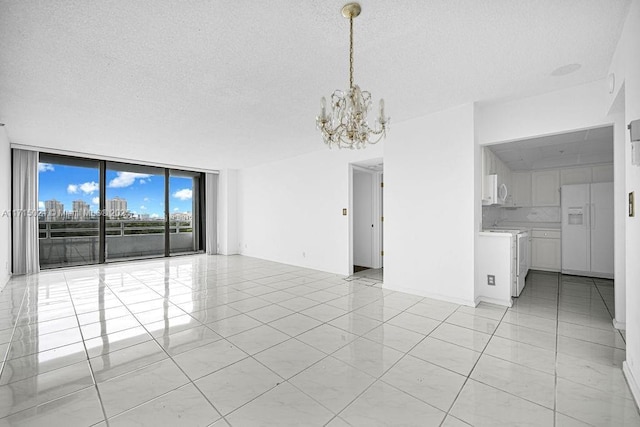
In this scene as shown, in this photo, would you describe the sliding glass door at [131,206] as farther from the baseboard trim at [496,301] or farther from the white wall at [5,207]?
the baseboard trim at [496,301]

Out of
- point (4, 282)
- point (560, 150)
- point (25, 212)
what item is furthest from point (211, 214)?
point (560, 150)

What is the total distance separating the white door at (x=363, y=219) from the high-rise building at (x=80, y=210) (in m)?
6.44

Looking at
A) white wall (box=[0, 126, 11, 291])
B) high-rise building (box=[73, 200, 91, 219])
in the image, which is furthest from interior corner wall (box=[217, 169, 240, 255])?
white wall (box=[0, 126, 11, 291])

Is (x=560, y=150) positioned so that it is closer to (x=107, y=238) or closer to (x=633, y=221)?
(x=633, y=221)

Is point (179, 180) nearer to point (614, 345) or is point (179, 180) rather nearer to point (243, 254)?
point (243, 254)

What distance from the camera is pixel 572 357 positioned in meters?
2.26

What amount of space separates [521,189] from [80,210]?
10371mm

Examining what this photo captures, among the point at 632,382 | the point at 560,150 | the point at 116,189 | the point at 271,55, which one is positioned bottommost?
the point at 632,382

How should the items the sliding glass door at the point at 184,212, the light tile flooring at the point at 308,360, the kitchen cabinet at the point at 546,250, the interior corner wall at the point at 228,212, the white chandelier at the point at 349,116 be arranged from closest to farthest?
the light tile flooring at the point at 308,360 → the white chandelier at the point at 349,116 → the kitchen cabinet at the point at 546,250 → the sliding glass door at the point at 184,212 → the interior corner wall at the point at 228,212

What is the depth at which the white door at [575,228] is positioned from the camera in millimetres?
5129

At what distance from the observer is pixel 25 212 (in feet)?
17.9

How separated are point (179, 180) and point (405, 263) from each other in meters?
7.08

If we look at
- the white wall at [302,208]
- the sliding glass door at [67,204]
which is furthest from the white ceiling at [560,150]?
the sliding glass door at [67,204]

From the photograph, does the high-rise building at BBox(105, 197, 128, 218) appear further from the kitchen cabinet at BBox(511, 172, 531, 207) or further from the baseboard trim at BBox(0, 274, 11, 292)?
the kitchen cabinet at BBox(511, 172, 531, 207)
